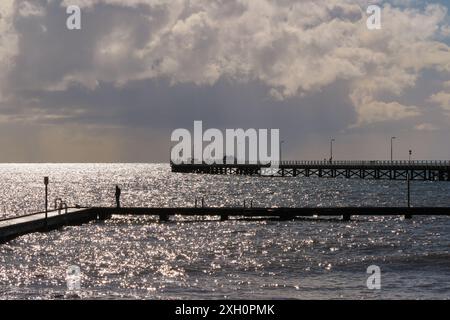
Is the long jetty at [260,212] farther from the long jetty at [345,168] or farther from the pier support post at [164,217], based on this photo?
the long jetty at [345,168]

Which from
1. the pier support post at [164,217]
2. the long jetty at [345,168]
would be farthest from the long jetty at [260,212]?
the long jetty at [345,168]

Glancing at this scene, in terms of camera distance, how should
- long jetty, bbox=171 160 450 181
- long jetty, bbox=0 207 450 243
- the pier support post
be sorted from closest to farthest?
long jetty, bbox=0 207 450 243 < the pier support post < long jetty, bbox=171 160 450 181

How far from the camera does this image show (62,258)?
1400 inches

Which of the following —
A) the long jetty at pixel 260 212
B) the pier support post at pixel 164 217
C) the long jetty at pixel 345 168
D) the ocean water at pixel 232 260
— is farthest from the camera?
the long jetty at pixel 345 168

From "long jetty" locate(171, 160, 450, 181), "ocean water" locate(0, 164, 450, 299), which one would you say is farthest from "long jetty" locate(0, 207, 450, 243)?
"long jetty" locate(171, 160, 450, 181)

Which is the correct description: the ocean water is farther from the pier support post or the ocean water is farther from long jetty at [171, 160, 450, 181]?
long jetty at [171, 160, 450, 181]

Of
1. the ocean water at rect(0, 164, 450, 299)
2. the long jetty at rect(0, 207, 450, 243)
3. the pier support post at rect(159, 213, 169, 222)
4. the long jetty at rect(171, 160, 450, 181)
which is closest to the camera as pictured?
the ocean water at rect(0, 164, 450, 299)

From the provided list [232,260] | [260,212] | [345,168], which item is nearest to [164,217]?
[260,212]

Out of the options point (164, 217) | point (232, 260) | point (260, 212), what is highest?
point (260, 212)

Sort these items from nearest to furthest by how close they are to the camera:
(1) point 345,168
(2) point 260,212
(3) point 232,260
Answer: (3) point 232,260 → (2) point 260,212 → (1) point 345,168

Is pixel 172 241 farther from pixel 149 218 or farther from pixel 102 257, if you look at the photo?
pixel 149 218

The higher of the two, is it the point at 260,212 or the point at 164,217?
the point at 260,212

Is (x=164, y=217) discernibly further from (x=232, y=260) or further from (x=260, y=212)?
(x=232, y=260)

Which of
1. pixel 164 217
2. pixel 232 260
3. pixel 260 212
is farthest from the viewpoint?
pixel 164 217
